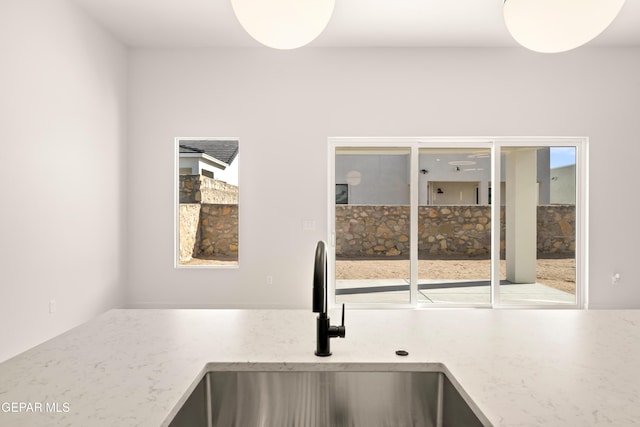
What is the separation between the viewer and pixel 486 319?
1438 mm

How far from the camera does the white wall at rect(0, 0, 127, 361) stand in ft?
10.0

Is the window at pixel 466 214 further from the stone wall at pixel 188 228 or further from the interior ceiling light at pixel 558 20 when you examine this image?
the interior ceiling light at pixel 558 20

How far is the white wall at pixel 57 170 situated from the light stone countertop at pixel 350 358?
2301 millimetres

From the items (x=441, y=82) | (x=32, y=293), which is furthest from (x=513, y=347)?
(x=441, y=82)

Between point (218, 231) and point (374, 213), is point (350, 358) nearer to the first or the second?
point (374, 213)

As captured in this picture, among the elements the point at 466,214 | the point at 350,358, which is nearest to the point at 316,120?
the point at 466,214

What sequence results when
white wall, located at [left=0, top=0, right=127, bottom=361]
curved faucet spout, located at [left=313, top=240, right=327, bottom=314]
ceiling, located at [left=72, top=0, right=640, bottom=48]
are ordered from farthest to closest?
ceiling, located at [left=72, top=0, right=640, bottom=48] < white wall, located at [left=0, top=0, right=127, bottom=361] < curved faucet spout, located at [left=313, top=240, right=327, bottom=314]

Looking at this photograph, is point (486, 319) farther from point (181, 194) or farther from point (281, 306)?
point (181, 194)

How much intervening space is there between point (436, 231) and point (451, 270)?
53 cm

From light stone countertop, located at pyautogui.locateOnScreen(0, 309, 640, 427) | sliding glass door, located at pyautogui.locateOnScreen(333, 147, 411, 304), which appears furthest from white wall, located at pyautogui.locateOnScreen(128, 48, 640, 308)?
light stone countertop, located at pyautogui.locateOnScreen(0, 309, 640, 427)

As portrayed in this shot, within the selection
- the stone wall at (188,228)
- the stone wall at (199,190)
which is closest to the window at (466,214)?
the stone wall at (199,190)

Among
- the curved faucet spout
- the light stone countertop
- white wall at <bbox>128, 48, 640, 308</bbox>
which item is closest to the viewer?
the light stone countertop

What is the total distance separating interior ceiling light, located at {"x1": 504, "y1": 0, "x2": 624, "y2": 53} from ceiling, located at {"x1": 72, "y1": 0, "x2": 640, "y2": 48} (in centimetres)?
289

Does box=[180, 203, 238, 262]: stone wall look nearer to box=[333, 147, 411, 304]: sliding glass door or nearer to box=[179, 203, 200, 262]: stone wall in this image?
box=[179, 203, 200, 262]: stone wall
